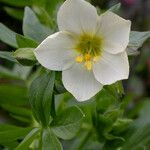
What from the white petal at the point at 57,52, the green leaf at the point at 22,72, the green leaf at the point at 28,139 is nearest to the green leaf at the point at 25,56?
the white petal at the point at 57,52

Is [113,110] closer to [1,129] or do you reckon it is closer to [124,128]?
[124,128]

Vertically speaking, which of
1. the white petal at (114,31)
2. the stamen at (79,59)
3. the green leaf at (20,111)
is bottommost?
the green leaf at (20,111)

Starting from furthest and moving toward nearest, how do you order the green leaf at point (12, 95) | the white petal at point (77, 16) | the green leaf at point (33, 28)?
the green leaf at point (12, 95) → the green leaf at point (33, 28) → the white petal at point (77, 16)

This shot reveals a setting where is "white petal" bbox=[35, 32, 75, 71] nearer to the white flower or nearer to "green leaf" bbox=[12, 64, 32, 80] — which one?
the white flower

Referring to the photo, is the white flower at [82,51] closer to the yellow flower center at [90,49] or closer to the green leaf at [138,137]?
the yellow flower center at [90,49]

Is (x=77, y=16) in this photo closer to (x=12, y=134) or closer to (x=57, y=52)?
(x=57, y=52)

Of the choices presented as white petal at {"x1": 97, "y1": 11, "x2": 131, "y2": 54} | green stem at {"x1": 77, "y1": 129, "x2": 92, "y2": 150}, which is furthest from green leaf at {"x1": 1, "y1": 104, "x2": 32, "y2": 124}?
white petal at {"x1": 97, "y1": 11, "x2": 131, "y2": 54}

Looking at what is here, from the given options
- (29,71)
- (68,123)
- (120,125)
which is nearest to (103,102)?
(120,125)
